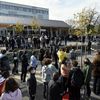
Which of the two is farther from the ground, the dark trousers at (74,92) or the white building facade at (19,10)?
the white building facade at (19,10)

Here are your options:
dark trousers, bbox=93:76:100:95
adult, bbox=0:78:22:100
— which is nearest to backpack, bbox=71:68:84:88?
dark trousers, bbox=93:76:100:95

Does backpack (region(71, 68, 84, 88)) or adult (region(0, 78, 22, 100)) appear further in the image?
backpack (region(71, 68, 84, 88))

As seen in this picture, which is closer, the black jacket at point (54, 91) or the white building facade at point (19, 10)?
the black jacket at point (54, 91)

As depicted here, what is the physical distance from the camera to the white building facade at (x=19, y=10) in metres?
113

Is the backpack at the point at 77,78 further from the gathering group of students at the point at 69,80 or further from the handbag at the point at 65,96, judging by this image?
the handbag at the point at 65,96

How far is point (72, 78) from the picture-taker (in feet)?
35.6

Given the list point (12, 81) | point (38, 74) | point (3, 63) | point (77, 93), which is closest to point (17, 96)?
point (12, 81)

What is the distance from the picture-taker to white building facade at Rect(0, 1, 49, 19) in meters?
113

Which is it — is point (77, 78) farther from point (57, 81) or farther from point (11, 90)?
point (11, 90)

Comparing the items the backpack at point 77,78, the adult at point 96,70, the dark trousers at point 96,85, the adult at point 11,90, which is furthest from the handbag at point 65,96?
the adult at point 11,90

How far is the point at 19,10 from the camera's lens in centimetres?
11844

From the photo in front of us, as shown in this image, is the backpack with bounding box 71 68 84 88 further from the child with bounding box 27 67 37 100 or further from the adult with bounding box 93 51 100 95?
the adult with bounding box 93 51 100 95

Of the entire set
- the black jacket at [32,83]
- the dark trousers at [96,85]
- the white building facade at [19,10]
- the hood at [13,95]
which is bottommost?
the dark trousers at [96,85]

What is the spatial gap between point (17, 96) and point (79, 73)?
422 cm
